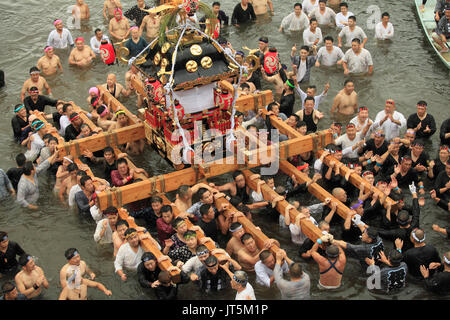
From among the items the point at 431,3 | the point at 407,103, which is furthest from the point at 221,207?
the point at 431,3

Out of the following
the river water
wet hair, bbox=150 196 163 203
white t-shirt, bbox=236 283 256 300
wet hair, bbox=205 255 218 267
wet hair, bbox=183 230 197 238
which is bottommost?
the river water

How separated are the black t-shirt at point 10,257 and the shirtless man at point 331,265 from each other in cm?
502

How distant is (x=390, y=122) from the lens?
13547mm

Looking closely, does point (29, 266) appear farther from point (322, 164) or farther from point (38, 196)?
point (322, 164)

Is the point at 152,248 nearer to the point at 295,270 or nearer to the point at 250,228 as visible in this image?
the point at 250,228

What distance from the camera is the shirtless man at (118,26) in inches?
754

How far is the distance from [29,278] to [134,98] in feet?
23.7

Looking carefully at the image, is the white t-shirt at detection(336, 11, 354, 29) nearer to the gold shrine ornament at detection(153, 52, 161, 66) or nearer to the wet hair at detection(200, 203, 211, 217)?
the gold shrine ornament at detection(153, 52, 161, 66)

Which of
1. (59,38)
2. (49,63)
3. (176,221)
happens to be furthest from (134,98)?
(176,221)

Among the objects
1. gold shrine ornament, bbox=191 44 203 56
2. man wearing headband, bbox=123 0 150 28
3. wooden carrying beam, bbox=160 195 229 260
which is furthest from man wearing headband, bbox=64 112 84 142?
man wearing headband, bbox=123 0 150 28

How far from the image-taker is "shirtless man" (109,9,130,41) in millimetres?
19141

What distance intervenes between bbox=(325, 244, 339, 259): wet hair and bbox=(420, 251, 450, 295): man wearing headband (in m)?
1.41

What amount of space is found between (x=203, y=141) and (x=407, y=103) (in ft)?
20.3

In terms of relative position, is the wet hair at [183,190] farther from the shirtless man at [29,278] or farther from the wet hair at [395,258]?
the wet hair at [395,258]
